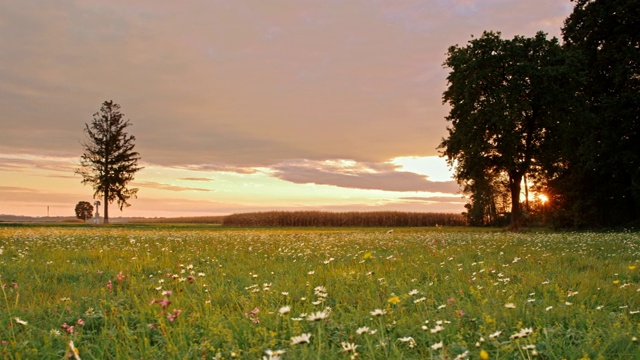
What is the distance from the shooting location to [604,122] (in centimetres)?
3472

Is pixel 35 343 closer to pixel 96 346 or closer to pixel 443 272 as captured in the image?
pixel 96 346

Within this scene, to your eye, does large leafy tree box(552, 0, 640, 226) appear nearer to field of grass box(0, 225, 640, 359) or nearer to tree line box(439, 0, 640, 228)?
tree line box(439, 0, 640, 228)

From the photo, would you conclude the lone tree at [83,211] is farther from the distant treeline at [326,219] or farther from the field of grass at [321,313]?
the field of grass at [321,313]

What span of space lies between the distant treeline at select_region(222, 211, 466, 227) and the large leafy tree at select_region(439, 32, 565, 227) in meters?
37.9

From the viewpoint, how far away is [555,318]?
4.96 meters

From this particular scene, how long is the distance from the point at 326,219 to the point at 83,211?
53.0 metres

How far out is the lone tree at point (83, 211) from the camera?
9365 centimetres

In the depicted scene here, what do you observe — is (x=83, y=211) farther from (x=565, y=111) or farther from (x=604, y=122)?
(x=604, y=122)

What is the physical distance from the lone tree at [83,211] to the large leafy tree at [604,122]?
286ft

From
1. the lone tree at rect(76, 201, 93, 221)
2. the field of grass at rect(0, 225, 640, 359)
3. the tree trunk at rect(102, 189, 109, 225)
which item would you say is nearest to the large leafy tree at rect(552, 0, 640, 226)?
the field of grass at rect(0, 225, 640, 359)

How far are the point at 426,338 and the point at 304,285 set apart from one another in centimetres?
286

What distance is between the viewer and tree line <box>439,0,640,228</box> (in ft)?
112

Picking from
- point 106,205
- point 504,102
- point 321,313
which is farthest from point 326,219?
point 321,313

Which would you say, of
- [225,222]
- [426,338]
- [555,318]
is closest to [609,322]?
[555,318]
